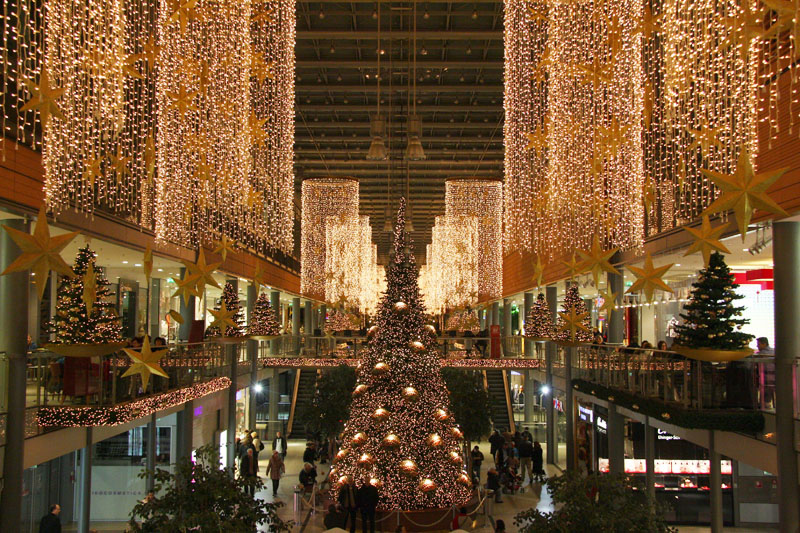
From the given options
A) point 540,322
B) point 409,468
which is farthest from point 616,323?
point 409,468

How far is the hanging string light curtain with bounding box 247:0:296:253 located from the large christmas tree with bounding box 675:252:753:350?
5.88 meters

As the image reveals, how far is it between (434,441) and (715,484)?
416cm

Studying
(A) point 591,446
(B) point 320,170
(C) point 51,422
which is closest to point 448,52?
(A) point 591,446

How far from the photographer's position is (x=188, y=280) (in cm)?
827

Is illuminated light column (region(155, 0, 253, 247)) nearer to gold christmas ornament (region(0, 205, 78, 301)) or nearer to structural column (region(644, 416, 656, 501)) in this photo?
gold christmas ornament (region(0, 205, 78, 301))

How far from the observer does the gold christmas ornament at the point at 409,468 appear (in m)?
11.6

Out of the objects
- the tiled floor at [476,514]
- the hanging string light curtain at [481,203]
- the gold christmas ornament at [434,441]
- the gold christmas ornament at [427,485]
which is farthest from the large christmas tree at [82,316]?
the hanging string light curtain at [481,203]

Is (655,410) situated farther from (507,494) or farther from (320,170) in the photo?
(320,170)

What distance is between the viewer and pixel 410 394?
38.5ft

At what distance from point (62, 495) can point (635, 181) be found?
33.1ft

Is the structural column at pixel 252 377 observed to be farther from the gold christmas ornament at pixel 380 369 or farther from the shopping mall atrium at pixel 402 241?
the gold christmas ornament at pixel 380 369

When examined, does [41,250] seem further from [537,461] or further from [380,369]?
[537,461]

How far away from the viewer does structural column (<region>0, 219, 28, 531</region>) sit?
8.23 meters

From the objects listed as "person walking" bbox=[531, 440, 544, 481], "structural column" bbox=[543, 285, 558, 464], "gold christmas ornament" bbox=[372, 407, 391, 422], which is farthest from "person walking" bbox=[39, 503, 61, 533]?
"structural column" bbox=[543, 285, 558, 464]
